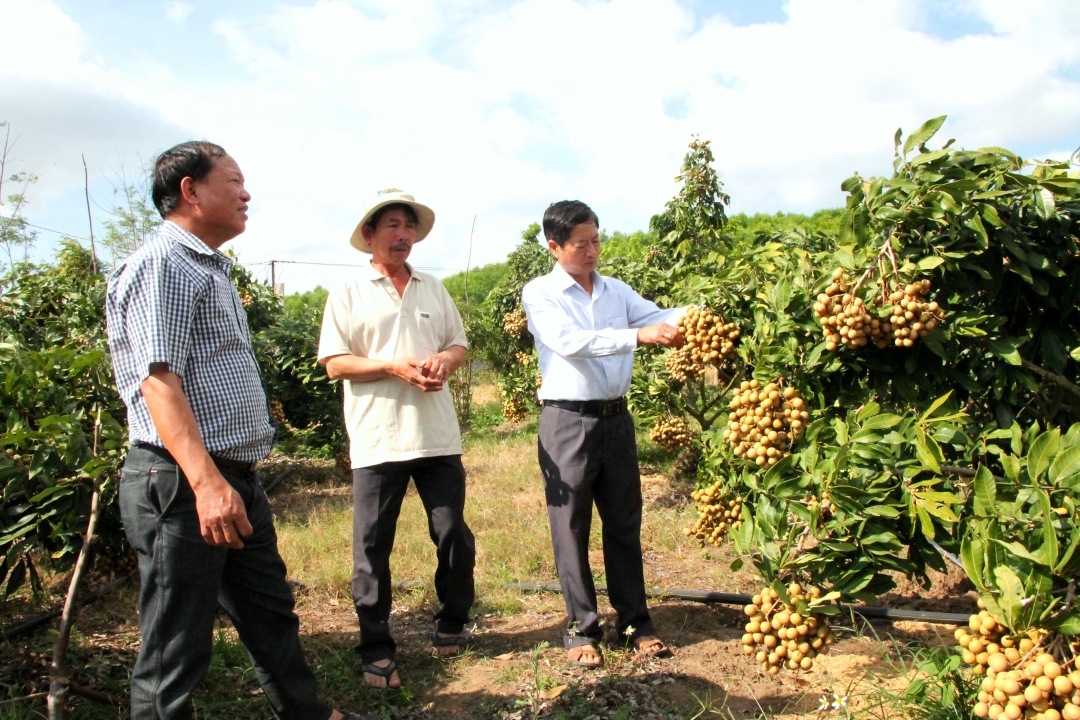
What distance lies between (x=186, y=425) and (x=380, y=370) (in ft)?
3.41

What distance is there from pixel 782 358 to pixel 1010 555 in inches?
30.9

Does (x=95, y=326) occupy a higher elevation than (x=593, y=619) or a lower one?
higher

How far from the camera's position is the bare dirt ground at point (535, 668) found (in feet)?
9.11

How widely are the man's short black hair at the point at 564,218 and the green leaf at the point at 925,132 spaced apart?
1.31 m

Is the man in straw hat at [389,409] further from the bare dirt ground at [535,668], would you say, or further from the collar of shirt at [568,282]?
the collar of shirt at [568,282]

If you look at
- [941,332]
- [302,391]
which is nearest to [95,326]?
[302,391]

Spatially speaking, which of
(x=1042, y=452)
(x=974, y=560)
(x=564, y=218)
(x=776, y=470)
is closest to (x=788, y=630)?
(x=776, y=470)

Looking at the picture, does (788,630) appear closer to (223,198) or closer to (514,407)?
(223,198)

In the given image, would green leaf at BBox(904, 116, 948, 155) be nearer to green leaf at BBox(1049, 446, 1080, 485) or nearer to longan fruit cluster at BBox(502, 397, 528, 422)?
green leaf at BBox(1049, 446, 1080, 485)

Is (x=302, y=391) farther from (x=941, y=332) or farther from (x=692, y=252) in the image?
(x=941, y=332)

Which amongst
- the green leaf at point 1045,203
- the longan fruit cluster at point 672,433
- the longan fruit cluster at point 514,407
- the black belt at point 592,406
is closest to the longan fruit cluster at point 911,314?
the green leaf at point 1045,203

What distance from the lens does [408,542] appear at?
15.5 feet

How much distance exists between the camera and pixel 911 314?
2.01m

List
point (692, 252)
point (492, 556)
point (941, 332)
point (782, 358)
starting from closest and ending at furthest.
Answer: point (941, 332)
point (782, 358)
point (492, 556)
point (692, 252)
